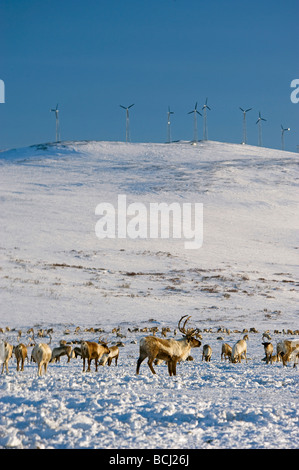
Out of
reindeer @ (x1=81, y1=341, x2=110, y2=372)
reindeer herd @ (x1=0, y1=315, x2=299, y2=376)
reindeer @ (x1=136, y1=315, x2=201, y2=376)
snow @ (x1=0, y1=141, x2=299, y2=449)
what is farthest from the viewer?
reindeer @ (x1=81, y1=341, x2=110, y2=372)

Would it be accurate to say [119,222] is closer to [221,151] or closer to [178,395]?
[178,395]

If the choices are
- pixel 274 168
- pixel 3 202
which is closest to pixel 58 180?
pixel 3 202

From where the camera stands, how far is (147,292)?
44938 millimetres

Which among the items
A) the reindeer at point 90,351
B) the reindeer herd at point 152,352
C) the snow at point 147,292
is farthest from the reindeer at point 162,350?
the reindeer at point 90,351

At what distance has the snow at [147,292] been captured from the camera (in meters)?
8.48

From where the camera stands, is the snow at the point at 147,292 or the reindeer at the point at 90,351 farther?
the reindeer at the point at 90,351

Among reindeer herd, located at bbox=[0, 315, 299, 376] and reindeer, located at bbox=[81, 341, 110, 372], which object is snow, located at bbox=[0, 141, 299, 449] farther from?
reindeer, located at bbox=[81, 341, 110, 372]

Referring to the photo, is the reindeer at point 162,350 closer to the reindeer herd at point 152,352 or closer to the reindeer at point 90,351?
the reindeer herd at point 152,352

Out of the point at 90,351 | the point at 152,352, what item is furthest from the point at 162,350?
the point at 90,351

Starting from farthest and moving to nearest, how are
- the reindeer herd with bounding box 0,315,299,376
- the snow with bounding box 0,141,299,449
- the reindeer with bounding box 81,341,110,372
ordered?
the reindeer with bounding box 81,341,110,372, the reindeer herd with bounding box 0,315,299,376, the snow with bounding box 0,141,299,449

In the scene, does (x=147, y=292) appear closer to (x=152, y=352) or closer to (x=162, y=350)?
(x=162, y=350)

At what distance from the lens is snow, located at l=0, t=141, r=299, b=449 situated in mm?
8484

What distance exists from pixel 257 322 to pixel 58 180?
3135 inches

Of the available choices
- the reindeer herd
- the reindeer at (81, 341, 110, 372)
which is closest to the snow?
the reindeer herd
